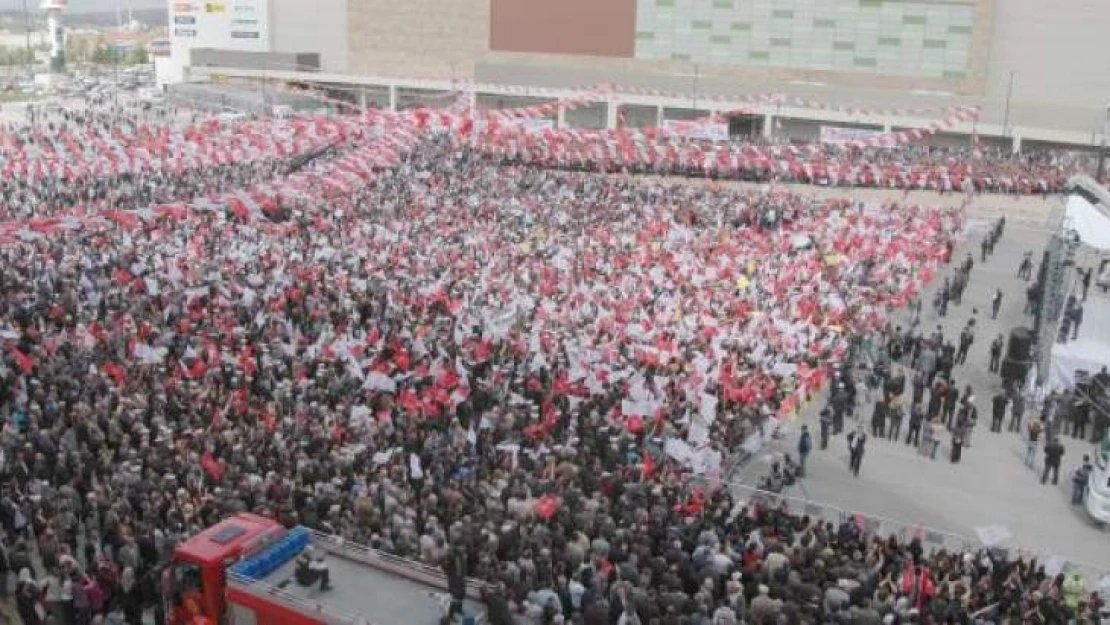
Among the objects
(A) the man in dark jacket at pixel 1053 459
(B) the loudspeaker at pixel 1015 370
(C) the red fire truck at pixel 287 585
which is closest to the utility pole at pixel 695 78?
(B) the loudspeaker at pixel 1015 370

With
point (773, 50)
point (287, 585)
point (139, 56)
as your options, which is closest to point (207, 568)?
point (287, 585)

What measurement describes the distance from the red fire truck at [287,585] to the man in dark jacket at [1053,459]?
10691 millimetres

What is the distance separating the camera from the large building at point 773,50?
5347cm

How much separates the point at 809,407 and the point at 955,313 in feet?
29.4

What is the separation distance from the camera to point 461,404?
1585 centimetres

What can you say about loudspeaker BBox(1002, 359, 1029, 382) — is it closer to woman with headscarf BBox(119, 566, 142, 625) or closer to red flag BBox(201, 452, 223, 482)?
red flag BBox(201, 452, 223, 482)

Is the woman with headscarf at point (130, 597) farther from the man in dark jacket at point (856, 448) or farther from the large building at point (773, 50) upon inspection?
the large building at point (773, 50)

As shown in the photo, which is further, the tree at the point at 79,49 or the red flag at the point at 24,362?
the tree at the point at 79,49

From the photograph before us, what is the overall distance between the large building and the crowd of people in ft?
99.3

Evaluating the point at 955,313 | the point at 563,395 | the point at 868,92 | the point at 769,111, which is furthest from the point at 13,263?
the point at 868,92

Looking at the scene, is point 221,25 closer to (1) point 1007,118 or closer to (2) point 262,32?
(2) point 262,32

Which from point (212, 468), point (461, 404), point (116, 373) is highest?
point (116, 373)

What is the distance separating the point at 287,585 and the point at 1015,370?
49.5 ft

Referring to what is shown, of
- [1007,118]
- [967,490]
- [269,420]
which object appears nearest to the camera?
[269,420]
